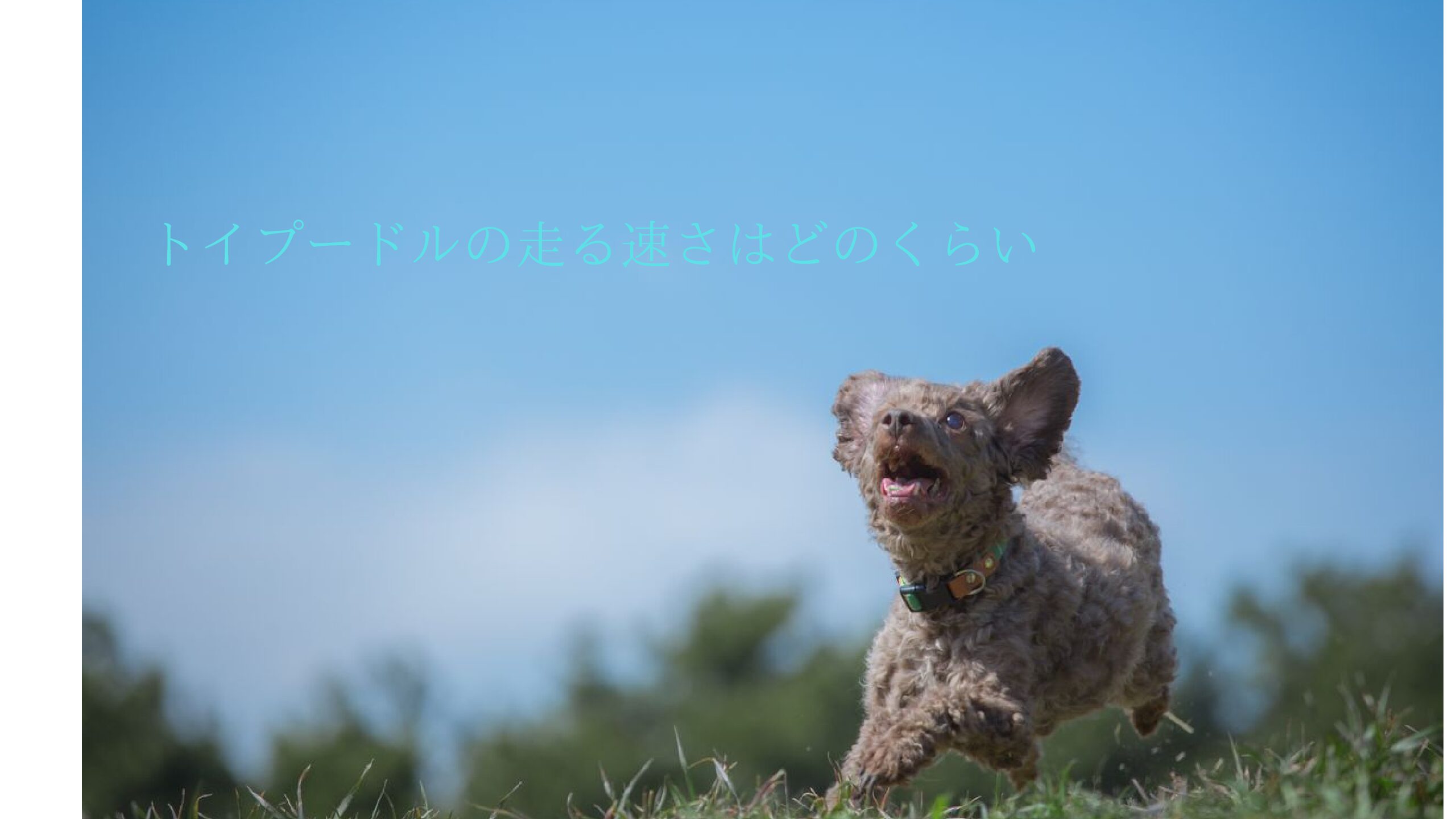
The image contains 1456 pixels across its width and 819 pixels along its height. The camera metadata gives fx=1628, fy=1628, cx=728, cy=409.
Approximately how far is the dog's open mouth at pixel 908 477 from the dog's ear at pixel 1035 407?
0.58m

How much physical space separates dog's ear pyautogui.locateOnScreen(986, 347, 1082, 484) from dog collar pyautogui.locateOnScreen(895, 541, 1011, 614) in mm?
463

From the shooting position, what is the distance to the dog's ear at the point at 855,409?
7367mm

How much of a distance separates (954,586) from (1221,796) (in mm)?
1560

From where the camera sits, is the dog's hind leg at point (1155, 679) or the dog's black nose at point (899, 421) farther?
the dog's hind leg at point (1155, 679)

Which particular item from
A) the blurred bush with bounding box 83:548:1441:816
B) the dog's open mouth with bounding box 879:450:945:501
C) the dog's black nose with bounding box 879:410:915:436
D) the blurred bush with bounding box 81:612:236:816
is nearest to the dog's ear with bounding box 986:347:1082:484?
the dog's open mouth with bounding box 879:450:945:501

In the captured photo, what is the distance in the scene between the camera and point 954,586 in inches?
273

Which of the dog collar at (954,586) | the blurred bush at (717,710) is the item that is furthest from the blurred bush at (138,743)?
the dog collar at (954,586)

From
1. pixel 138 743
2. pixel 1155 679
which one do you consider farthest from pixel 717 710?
pixel 1155 679

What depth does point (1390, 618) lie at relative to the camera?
29328 millimetres

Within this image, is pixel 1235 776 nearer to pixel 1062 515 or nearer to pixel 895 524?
pixel 895 524

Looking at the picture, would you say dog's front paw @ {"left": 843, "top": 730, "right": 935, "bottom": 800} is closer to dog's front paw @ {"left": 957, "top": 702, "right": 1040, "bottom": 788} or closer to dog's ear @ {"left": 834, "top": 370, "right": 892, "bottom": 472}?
dog's front paw @ {"left": 957, "top": 702, "right": 1040, "bottom": 788}

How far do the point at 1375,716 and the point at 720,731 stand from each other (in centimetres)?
3350

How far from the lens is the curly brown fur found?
6.54m

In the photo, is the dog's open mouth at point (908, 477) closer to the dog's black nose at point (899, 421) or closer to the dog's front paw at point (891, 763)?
the dog's black nose at point (899, 421)
